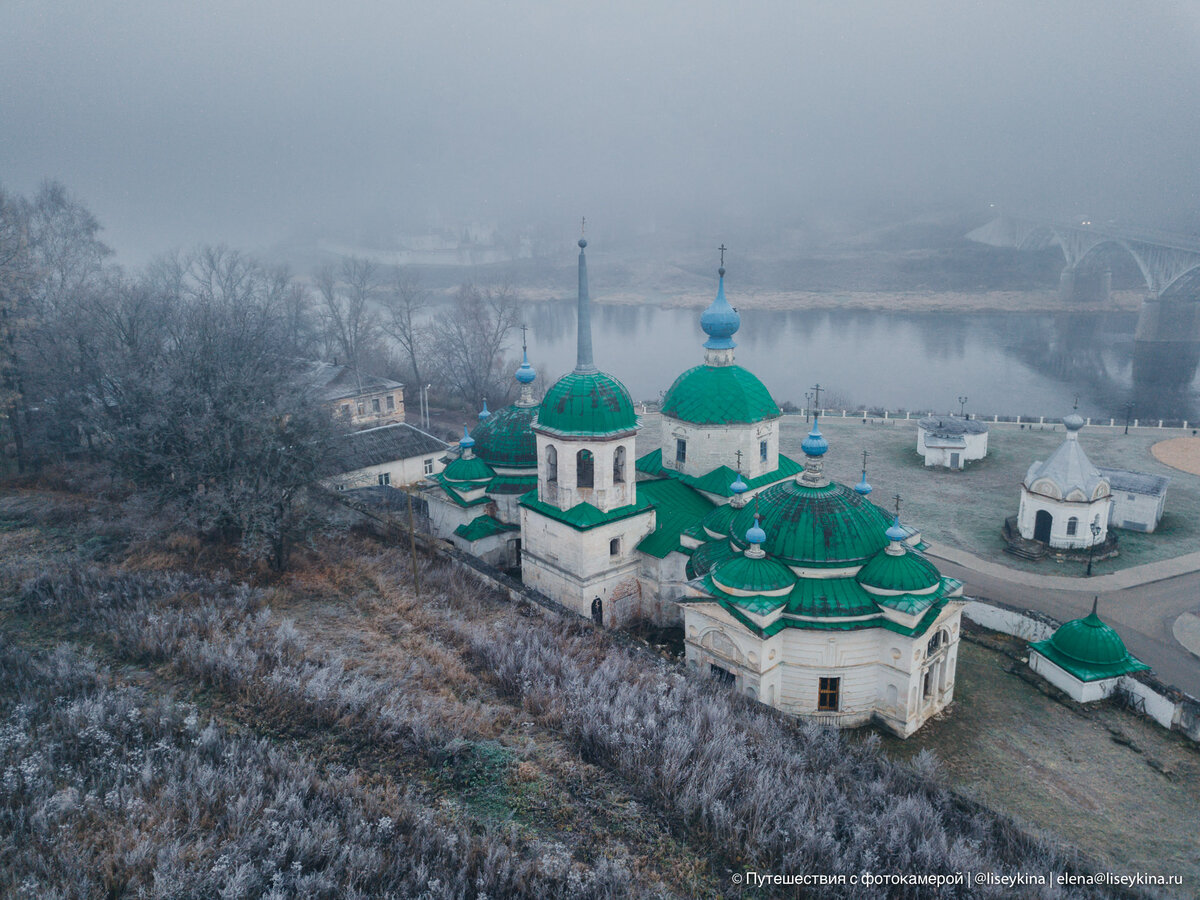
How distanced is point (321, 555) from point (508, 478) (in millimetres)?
5493

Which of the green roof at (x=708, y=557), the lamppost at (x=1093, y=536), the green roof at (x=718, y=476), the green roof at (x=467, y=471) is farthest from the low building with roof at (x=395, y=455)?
the lamppost at (x=1093, y=536)

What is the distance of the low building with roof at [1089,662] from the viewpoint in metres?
14.6

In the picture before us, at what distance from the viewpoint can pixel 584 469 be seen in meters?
16.8

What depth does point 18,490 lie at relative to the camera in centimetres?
1970

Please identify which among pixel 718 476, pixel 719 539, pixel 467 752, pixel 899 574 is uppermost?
pixel 718 476

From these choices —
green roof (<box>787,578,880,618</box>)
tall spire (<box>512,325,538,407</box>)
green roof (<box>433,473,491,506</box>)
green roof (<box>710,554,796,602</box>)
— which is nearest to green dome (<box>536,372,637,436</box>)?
tall spire (<box>512,325,538,407</box>)

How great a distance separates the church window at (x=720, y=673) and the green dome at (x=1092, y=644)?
7340mm

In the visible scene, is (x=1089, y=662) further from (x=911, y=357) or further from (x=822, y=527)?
(x=911, y=357)

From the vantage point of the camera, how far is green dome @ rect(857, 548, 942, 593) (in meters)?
13.2

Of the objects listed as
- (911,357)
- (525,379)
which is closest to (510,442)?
(525,379)

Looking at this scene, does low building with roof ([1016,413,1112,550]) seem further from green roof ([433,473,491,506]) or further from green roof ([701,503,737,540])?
green roof ([433,473,491,506])

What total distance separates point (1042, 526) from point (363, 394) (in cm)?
2845

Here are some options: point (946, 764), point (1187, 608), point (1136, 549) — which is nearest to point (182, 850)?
point (946, 764)

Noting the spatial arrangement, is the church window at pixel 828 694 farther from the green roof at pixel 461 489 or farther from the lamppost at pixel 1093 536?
the lamppost at pixel 1093 536
